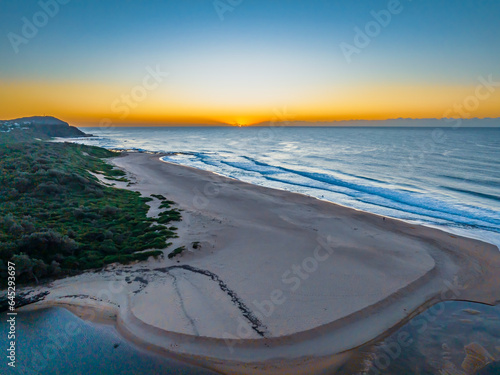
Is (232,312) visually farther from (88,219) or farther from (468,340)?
(88,219)

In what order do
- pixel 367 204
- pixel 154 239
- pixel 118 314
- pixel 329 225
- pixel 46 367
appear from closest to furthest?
pixel 46 367
pixel 118 314
pixel 154 239
pixel 329 225
pixel 367 204

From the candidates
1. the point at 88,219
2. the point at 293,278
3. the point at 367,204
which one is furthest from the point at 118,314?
the point at 367,204

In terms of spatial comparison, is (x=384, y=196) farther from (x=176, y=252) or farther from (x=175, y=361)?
(x=175, y=361)

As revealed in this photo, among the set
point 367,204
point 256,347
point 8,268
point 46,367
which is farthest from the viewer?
point 367,204

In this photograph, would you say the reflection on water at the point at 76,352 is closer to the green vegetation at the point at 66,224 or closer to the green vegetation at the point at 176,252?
the green vegetation at the point at 66,224

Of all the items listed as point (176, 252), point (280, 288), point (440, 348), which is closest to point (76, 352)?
point (176, 252)

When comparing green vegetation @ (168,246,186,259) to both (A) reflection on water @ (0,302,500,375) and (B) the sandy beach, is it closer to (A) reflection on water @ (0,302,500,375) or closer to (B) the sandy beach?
(B) the sandy beach

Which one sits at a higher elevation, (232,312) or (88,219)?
(88,219)
